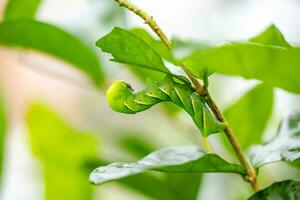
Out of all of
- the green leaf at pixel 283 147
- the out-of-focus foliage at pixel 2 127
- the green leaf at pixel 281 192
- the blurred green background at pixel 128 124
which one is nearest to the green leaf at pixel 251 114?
the blurred green background at pixel 128 124

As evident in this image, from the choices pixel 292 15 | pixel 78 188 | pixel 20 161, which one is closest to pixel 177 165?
pixel 78 188

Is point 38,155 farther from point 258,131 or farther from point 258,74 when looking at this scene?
point 258,74

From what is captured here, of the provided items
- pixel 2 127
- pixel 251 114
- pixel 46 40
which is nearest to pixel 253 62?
pixel 251 114

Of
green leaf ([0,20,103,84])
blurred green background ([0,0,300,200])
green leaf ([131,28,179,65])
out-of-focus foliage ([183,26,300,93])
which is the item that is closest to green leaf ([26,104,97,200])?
blurred green background ([0,0,300,200])

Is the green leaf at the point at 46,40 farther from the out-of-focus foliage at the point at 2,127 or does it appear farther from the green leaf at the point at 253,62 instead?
the green leaf at the point at 253,62

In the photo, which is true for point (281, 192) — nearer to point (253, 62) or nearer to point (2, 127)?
point (253, 62)
